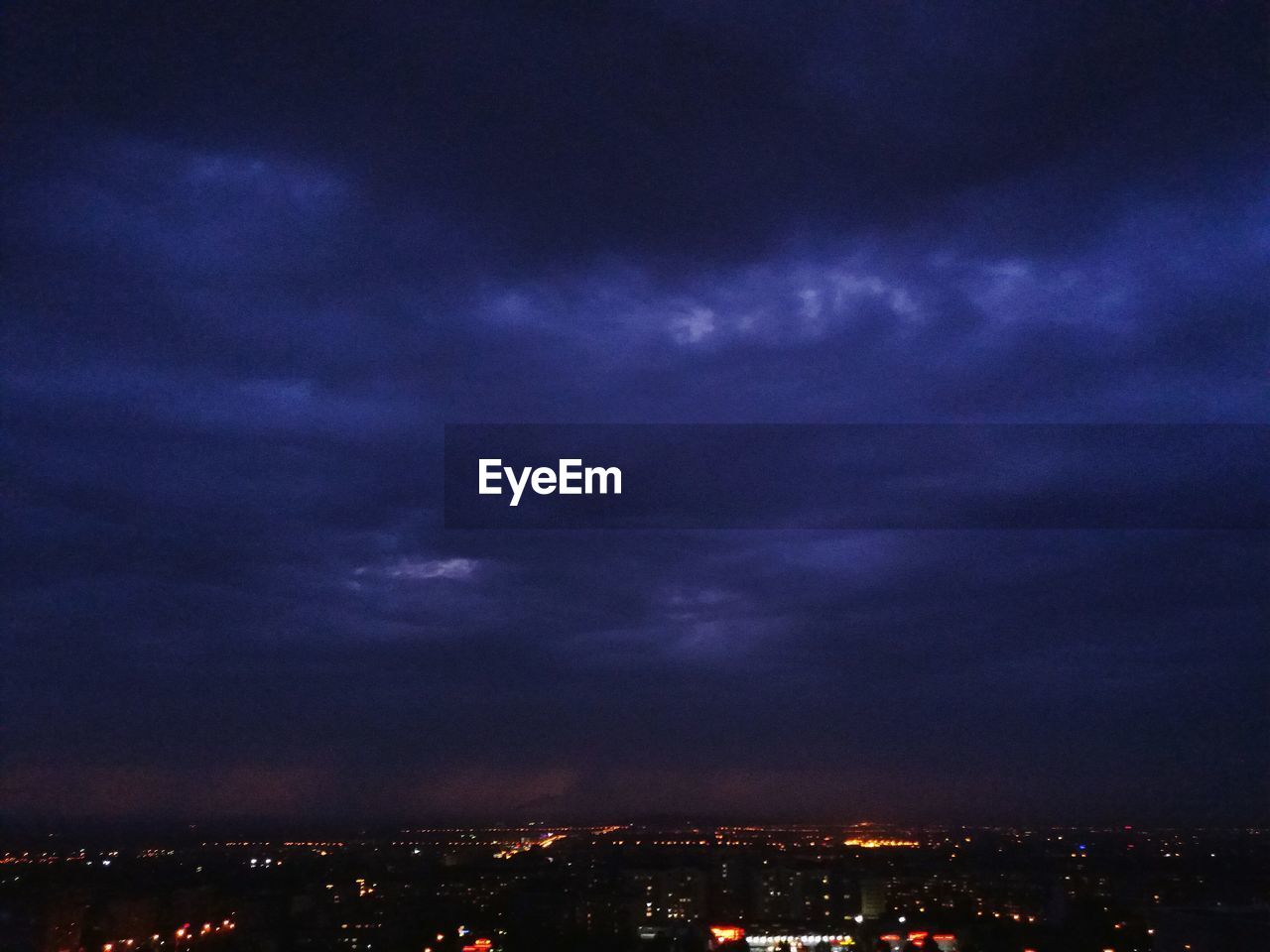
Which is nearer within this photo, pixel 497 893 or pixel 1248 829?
pixel 1248 829

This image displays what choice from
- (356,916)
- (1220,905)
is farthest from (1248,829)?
(356,916)

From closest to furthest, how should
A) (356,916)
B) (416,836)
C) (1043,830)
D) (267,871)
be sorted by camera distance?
(356,916), (267,871), (1043,830), (416,836)

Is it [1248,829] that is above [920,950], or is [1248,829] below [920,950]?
above

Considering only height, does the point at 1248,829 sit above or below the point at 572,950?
above

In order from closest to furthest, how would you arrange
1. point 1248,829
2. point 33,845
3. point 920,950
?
point 920,950 → point 1248,829 → point 33,845

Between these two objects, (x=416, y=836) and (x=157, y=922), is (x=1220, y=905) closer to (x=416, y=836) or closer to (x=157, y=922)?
(x=157, y=922)

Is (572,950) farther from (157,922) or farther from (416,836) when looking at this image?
(416,836)

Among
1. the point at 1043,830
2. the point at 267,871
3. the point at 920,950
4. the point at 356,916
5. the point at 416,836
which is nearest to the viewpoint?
the point at 920,950

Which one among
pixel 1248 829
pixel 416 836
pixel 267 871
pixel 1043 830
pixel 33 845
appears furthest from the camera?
pixel 416 836

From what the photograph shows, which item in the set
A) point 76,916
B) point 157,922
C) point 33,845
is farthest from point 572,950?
point 33,845
